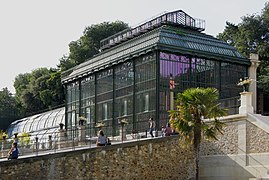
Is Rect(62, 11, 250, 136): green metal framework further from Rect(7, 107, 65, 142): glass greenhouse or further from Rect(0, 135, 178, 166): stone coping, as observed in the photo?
Rect(7, 107, 65, 142): glass greenhouse

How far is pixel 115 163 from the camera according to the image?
95.0ft

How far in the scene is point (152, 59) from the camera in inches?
1489

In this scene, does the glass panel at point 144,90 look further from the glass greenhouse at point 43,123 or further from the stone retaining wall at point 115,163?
the glass greenhouse at point 43,123

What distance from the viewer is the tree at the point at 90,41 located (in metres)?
78.6

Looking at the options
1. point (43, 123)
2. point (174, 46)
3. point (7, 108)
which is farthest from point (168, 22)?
point (7, 108)

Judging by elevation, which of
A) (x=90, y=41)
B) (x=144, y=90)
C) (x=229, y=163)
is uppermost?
(x=90, y=41)

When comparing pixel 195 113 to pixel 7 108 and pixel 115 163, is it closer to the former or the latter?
pixel 115 163

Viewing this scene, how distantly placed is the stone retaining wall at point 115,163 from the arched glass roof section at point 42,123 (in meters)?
30.3

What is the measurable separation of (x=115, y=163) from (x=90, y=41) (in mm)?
52026

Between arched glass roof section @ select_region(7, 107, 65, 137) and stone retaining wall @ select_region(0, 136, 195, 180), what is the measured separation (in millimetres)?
30271

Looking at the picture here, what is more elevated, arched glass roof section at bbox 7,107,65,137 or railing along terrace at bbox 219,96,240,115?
railing along terrace at bbox 219,96,240,115

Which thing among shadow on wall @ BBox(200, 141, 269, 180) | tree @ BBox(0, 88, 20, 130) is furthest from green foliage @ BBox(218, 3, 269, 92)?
tree @ BBox(0, 88, 20, 130)

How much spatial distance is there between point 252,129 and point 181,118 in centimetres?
422

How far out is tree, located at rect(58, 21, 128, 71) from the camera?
78625mm
